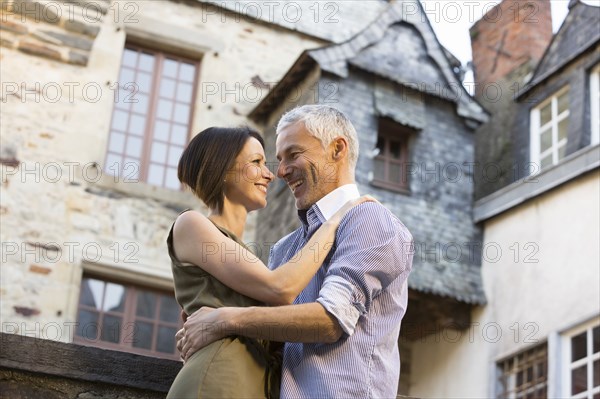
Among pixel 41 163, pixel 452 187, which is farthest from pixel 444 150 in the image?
pixel 41 163

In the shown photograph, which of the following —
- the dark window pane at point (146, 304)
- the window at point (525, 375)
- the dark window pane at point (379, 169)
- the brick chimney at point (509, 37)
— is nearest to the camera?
the window at point (525, 375)

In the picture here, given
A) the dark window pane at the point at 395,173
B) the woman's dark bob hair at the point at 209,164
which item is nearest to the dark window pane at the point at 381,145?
the dark window pane at the point at 395,173

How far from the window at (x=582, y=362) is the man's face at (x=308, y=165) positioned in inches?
327

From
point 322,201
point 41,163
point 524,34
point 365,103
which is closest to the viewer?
point 322,201

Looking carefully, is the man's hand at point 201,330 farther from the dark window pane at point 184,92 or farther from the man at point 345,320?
the dark window pane at point 184,92

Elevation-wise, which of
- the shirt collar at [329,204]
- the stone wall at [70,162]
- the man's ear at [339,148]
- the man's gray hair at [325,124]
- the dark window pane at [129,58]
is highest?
the dark window pane at [129,58]

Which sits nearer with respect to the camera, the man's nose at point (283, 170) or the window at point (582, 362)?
the man's nose at point (283, 170)

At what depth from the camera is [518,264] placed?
42.6ft

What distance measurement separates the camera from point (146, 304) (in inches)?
510

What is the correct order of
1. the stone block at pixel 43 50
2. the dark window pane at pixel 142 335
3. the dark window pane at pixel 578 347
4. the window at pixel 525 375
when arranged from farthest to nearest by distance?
the stone block at pixel 43 50 < the dark window pane at pixel 142 335 < the window at pixel 525 375 < the dark window pane at pixel 578 347

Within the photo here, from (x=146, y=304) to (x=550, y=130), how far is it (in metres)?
5.83

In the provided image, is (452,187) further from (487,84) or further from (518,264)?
(487,84)

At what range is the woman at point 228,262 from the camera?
3.08m

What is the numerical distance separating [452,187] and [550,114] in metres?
1.69
